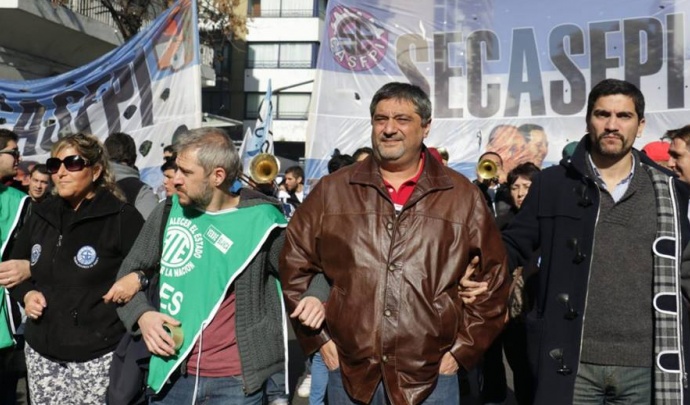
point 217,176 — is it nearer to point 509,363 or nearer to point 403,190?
point 403,190

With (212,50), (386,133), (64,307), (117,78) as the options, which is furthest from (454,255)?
(212,50)

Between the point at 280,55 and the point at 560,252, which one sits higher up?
A: the point at 280,55

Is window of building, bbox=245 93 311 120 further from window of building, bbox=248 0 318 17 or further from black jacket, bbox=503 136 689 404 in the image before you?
black jacket, bbox=503 136 689 404

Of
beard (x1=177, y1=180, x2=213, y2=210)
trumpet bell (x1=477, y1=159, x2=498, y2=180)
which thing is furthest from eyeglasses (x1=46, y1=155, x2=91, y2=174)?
trumpet bell (x1=477, y1=159, x2=498, y2=180)

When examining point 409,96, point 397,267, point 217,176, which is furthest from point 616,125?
point 217,176

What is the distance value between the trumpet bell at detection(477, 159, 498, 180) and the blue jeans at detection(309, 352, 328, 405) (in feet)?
12.5

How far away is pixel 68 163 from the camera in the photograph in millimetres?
3854

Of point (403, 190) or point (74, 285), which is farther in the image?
point (74, 285)

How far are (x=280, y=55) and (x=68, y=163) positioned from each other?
45143 millimetres

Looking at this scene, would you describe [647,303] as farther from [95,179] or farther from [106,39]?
[106,39]

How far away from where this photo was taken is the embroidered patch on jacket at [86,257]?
3783mm

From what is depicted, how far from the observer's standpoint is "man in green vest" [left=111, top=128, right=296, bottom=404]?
3.31 metres

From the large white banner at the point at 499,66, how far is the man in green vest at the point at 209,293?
22.4 ft

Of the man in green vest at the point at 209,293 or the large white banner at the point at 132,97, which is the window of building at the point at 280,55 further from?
the man in green vest at the point at 209,293
